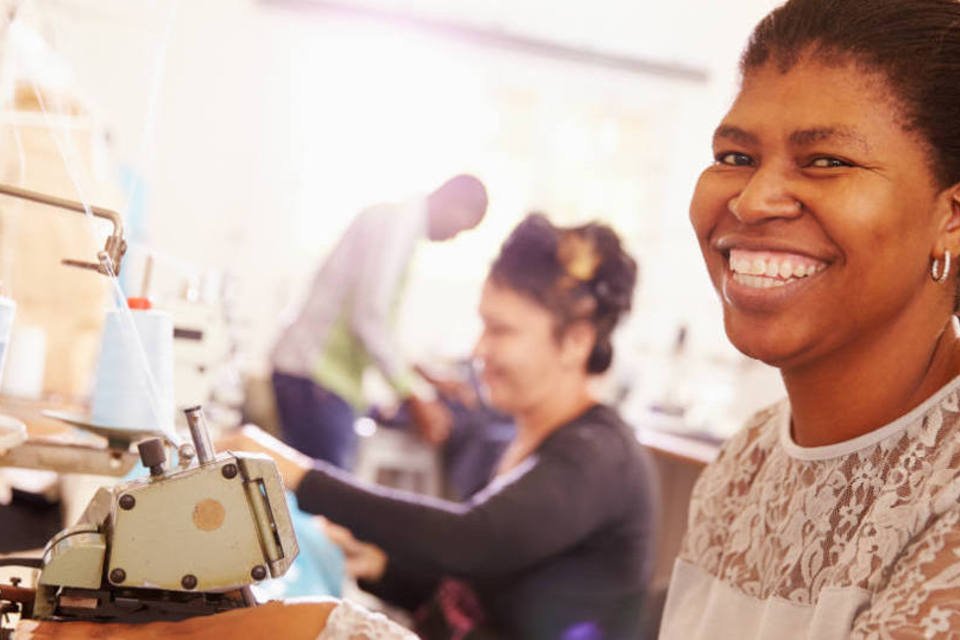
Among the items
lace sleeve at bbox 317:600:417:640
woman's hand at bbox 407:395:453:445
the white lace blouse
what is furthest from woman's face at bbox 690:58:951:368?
woman's hand at bbox 407:395:453:445

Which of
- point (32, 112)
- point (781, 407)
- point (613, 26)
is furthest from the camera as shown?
point (613, 26)

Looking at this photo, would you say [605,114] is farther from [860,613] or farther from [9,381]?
[860,613]

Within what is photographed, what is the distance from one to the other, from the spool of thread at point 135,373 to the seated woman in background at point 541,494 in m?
0.34

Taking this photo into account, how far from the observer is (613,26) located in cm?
625

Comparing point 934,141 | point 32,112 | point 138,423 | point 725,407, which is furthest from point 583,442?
point 725,407

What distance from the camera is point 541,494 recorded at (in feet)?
5.89

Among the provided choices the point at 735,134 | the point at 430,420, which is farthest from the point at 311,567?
the point at 430,420

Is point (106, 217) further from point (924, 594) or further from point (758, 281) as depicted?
point (924, 594)

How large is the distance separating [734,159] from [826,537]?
0.43 meters

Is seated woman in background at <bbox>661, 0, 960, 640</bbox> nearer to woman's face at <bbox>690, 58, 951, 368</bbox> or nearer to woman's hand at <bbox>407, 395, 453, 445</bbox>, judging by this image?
woman's face at <bbox>690, 58, 951, 368</bbox>

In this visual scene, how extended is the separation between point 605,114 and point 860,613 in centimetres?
563

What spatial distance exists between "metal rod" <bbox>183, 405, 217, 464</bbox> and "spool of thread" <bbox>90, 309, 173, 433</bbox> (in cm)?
35

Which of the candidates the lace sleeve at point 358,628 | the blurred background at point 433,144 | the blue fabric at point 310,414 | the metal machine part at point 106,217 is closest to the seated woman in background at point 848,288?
the lace sleeve at point 358,628

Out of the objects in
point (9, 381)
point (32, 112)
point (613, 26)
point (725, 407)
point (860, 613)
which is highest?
point (613, 26)
